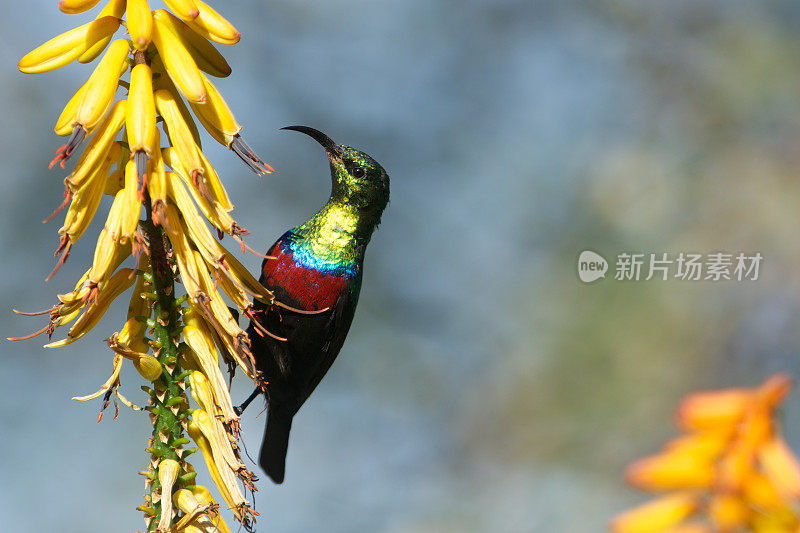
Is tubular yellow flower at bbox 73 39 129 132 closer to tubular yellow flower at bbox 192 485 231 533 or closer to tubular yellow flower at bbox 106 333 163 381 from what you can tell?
tubular yellow flower at bbox 106 333 163 381

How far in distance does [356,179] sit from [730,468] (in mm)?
3714

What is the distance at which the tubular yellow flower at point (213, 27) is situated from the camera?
2576mm

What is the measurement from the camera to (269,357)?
14.1ft

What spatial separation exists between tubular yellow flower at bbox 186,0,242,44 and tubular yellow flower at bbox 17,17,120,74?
0.27 m

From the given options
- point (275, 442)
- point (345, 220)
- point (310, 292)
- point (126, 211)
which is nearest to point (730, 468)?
point (126, 211)

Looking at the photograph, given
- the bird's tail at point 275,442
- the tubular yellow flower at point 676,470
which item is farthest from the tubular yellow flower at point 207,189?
the bird's tail at point 275,442

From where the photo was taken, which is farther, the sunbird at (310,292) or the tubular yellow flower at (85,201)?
the sunbird at (310,292)

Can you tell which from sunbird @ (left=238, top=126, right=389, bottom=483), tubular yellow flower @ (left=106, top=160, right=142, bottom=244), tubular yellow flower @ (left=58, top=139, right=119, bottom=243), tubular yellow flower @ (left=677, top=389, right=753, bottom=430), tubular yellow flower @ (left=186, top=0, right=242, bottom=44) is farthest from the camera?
sunbird @ (left=238, top=126, right=389, bottom=483)

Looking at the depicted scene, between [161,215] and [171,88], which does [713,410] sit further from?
[171,88]

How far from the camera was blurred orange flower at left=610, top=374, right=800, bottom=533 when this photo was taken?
96 cm

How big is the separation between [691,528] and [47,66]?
2338 millimetres

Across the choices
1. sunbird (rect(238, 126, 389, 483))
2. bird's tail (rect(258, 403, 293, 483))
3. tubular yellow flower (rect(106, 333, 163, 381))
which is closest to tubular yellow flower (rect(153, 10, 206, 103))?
tubular yellow flower (rect(106, 333, 163, 381))

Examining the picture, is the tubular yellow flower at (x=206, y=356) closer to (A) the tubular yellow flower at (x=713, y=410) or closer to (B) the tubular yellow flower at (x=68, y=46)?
(B) the tubular yellow flower at (x=68, y=46)

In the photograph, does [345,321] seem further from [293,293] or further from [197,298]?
[197,298]
